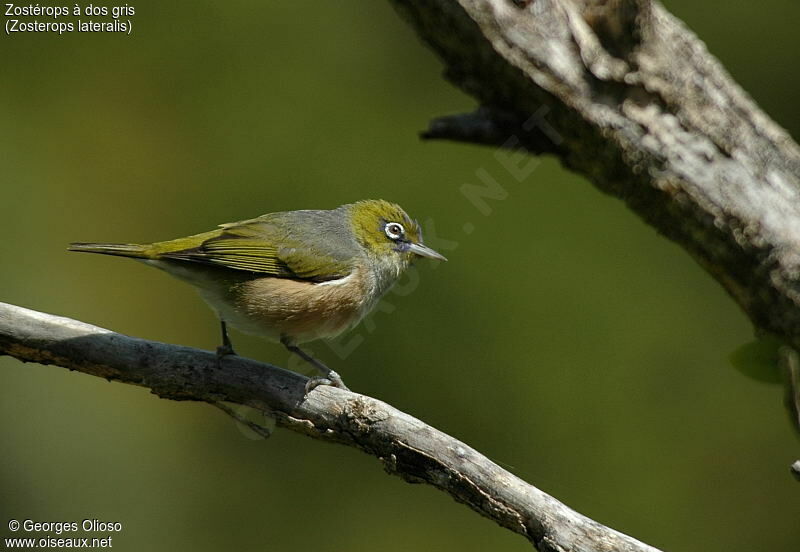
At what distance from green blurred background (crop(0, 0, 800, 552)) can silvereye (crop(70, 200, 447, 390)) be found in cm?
144

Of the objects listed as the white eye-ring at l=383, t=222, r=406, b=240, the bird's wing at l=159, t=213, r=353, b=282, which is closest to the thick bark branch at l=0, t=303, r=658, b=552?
the bird's wing at l=159, t=213, r=353, b=282

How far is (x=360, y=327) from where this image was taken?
21.5 feet

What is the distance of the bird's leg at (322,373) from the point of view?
4.07 metres

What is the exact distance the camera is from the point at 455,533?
21.1ft

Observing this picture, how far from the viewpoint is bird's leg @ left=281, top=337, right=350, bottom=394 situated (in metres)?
4.07

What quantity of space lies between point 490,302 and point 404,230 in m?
1.63

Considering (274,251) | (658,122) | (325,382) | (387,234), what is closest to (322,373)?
(325,382)

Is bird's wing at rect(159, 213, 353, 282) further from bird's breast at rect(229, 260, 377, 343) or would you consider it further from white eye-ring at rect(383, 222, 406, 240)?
white eye-ring at rect(383, 222, 406, 240)

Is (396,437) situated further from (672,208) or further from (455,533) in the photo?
(455,533)

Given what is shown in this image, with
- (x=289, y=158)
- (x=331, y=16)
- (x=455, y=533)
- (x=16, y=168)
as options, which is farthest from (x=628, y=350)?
(x=16, y=168)

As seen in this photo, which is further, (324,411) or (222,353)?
(222,353)

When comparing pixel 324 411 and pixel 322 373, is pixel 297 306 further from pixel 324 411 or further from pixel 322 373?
pixel 324 411

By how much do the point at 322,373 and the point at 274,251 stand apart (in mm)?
744

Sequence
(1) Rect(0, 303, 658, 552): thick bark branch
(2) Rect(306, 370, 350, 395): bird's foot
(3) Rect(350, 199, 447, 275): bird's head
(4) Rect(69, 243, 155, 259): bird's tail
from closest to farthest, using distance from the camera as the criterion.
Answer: (1) Rect(0, 303, 658, 552): thick bark branch, (2) Rect(306, 370, 350, 395): bird's foot, (4) Rect(69, 243, 155, 259): bird's tail, (3) Rect(350, 199, 447, 275): bird's head
